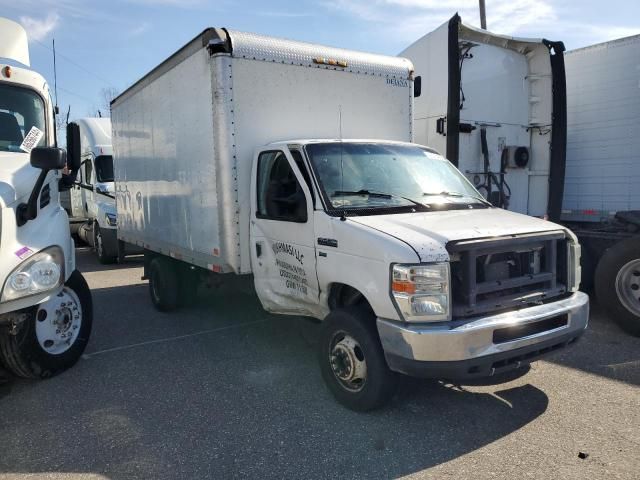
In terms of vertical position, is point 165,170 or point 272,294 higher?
point 165,170

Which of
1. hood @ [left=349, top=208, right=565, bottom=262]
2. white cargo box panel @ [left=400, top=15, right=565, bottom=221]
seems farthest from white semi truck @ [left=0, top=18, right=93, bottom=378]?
white cargo box panel @ [left=400, top=15, right=565, bottom=221]

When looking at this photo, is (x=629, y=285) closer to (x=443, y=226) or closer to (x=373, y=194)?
(x=443, y=226)

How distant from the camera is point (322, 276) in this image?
4297 millimetres

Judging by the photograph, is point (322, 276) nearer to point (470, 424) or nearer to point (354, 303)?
point (354, 303)

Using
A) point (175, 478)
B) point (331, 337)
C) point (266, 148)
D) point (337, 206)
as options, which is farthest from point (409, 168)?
point (175, 478)

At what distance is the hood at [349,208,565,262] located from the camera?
3.51 metres

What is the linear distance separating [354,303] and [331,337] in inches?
13.0

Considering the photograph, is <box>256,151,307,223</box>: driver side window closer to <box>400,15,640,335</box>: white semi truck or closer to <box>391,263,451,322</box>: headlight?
<box>391,263,451,322</box>: headlight

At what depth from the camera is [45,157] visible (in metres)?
4.51

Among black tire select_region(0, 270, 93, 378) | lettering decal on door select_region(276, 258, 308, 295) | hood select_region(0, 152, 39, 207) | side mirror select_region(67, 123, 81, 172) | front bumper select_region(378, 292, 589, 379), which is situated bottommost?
black tire select_region(0, 270, 93, 378)

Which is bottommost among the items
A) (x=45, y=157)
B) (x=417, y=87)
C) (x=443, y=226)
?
(x=443, y=226)

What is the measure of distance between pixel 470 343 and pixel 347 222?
4.21 feet

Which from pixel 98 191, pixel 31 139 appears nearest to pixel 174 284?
pixel 31 139

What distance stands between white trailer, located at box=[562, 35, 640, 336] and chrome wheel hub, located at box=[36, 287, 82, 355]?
5.84m
